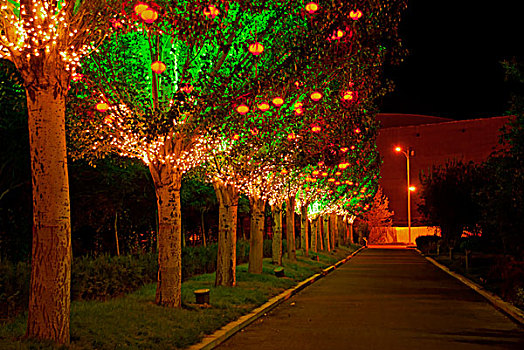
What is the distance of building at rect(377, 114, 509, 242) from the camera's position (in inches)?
3580

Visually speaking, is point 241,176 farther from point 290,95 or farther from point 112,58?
point 112,58

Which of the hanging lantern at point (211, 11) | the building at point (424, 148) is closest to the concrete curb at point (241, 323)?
the hanging lantern at point (211, 11)

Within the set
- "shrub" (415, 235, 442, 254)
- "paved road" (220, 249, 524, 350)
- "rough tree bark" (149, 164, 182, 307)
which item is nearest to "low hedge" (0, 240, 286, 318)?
"rough tree bark" (149, 164, 182, 307)

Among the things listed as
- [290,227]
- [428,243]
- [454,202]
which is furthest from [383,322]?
[428,243]

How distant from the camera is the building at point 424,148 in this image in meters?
90.9

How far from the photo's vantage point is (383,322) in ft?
48.3

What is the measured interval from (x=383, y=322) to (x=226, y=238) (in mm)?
7048

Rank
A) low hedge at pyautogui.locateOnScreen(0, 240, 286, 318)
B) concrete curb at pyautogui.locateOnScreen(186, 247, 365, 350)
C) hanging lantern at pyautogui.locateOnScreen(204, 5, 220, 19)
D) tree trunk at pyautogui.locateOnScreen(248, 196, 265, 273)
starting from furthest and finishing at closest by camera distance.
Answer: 1. tree trunk at pyautogui.locateOnScreen(248, 196, 265, 273)
2. low hedge at pyautogui.locateOnScreen(0, 240, 286, 318)
3. concrete curb at pyautogui.locateOnScreen(186, 247, 365, 350)
4. hanging lantern at pyautogui.locateOnScreen(204, 5, 220, 19)

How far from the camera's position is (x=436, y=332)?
521 inches

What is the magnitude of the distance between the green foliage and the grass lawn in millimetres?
29474

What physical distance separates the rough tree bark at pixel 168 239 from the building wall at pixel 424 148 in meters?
76.5

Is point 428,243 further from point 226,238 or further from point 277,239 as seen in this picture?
point 226,238

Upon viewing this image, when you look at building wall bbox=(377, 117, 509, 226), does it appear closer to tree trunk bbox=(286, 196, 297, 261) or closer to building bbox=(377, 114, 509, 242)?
building bbox=(377, 114, 509, 242)

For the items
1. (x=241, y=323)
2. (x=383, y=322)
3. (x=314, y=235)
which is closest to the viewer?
(x=241, y=323)
